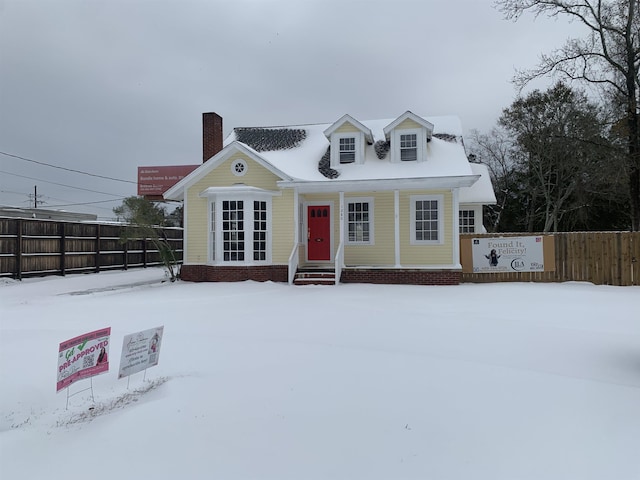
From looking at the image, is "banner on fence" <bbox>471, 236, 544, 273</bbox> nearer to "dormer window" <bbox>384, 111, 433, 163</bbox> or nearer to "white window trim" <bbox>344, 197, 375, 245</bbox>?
"white window trim" <bbox>344, 197, 375, 245</bbox>

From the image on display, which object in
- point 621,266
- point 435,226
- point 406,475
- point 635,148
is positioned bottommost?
point 406,475

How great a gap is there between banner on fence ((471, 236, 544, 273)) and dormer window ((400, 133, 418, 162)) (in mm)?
3585

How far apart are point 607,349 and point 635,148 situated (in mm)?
15032

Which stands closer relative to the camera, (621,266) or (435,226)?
(621,266)

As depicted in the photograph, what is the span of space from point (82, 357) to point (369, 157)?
12.6 m

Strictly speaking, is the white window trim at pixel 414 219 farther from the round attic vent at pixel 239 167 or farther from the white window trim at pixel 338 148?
the round attic vent at pixel 239 167

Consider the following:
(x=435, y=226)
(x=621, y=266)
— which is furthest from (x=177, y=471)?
(x=621, y=266)

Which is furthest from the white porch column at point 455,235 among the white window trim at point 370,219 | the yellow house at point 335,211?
the white window trim at point 370,219

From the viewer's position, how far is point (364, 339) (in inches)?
241

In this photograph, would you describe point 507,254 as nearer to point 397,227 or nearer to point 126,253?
point 397,227

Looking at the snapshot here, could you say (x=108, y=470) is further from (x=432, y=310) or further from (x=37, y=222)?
(x=37, y=222)

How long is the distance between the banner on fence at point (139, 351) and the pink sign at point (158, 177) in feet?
94.9

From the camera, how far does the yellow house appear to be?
13.4 metres

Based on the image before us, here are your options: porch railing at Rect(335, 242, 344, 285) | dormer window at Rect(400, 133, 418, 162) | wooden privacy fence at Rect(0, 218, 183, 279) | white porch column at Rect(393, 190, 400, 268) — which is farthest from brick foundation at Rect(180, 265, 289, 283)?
dormer window at Rect(400, 133, 418, 162)
